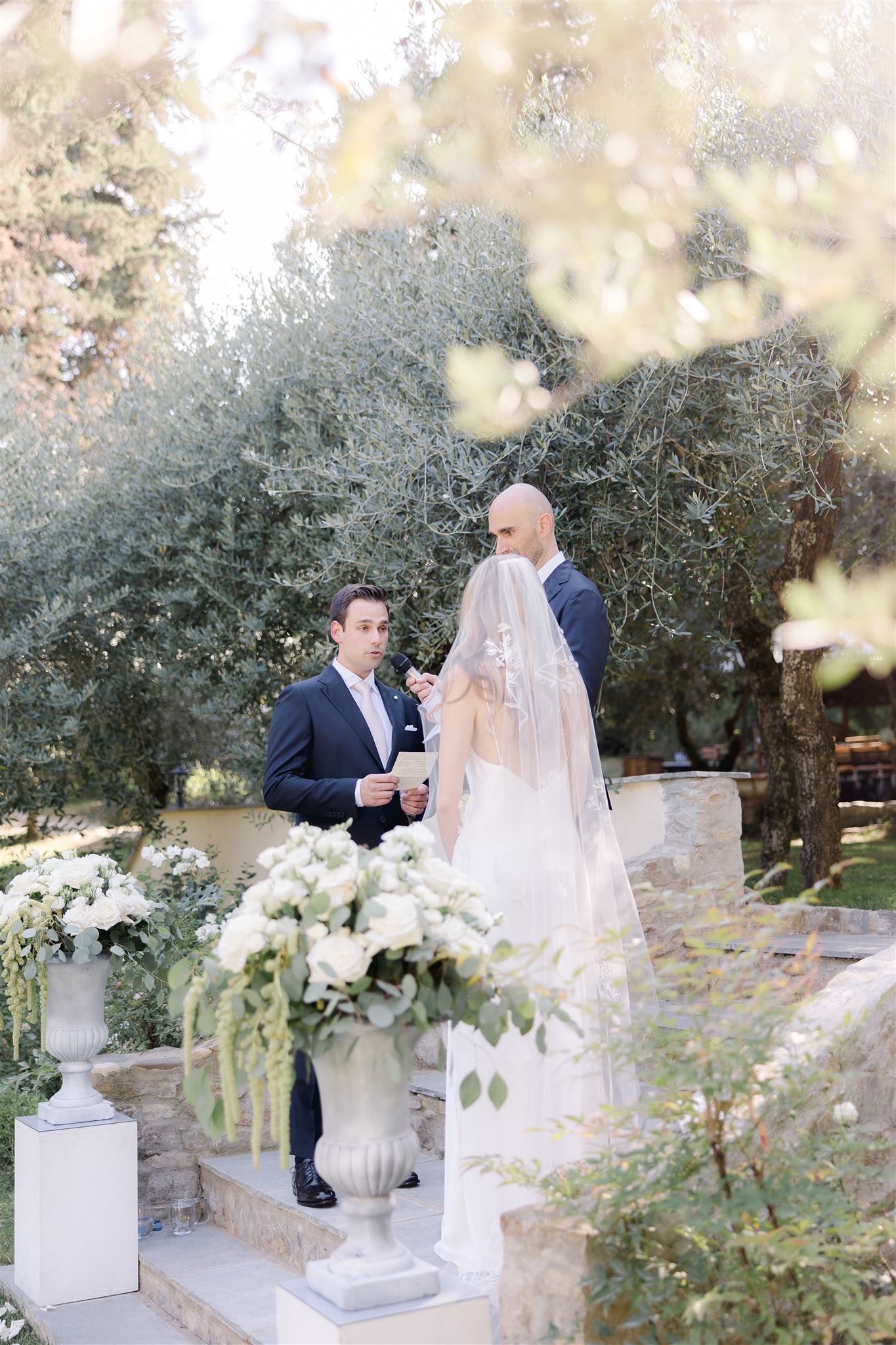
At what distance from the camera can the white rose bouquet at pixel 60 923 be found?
14.4ft

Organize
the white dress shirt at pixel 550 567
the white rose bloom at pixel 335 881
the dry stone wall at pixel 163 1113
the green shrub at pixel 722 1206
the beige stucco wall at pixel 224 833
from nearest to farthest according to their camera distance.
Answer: the green shrub at pixel 722 1206 → the white rose bloom at pixel 335 881 → the white dress shirt at pixel 550 567 → the dry stone wall at pixel 163 1113 → the beige stucco wall at pixel 224 833

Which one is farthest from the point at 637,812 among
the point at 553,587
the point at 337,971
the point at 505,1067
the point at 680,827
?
the point at 337,971

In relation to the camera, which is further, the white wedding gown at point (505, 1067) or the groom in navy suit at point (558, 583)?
the groom in navy suit at point (558, 583)

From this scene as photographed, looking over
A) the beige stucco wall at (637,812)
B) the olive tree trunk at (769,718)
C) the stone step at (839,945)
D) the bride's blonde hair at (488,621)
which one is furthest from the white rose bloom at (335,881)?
the olive tree trunk at (769,718)

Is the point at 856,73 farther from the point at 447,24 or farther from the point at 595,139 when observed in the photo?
the point at 447,24

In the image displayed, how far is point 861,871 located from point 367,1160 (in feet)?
29.0

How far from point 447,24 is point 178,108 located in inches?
553

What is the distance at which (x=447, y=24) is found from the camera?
2213 mm

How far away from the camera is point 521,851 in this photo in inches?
140

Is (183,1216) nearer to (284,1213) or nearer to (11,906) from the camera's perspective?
(284,1213)

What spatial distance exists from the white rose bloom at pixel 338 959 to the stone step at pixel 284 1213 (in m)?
1.57

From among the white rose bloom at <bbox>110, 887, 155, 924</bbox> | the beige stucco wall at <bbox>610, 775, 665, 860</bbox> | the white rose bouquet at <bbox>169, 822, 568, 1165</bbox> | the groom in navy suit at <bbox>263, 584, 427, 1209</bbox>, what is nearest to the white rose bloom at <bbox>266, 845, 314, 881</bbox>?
the white rose bouquet at <bbox>169, 822, 568, 1165</bbox>

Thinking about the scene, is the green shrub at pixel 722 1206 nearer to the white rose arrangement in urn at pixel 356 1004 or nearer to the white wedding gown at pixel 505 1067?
the white rose arrangement in urn at pixel 356 1004

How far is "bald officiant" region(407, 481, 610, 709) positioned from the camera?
4.20m
